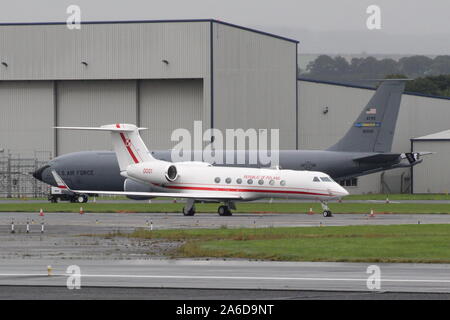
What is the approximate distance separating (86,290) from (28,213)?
118 feet

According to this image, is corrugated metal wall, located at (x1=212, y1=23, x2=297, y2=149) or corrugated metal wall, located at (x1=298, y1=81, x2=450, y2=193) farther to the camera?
corrugated metal wall, located at (x1=298, y1=81, x2=450, y2=193)

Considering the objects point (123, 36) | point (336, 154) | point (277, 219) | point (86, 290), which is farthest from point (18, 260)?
point (123, 36)

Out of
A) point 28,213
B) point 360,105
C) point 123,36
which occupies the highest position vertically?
point 123,36

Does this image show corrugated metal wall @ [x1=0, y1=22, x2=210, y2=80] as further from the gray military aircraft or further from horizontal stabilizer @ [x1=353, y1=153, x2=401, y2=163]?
horizontal stabilizer @ [x1=353, y1=153, x2=401, y2=163]

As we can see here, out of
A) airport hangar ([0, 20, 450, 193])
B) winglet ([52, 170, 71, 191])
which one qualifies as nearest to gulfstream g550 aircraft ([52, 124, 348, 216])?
winglet ([52, 170, 71, 191])

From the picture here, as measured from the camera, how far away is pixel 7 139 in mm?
86000

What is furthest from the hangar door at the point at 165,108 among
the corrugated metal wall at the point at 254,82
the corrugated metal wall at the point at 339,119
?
the corrugated metal wall at the point at 339,119

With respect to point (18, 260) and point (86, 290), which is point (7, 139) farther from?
point (86, 290)

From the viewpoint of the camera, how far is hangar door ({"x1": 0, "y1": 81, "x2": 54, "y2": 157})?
85.4 m

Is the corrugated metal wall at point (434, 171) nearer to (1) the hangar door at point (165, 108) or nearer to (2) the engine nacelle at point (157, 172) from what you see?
(1) the hangar door at point (165, 108)

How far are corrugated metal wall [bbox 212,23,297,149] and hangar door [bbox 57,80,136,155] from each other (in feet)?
27.9

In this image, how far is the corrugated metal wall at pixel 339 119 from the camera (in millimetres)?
90500

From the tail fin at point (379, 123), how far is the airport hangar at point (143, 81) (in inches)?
689
